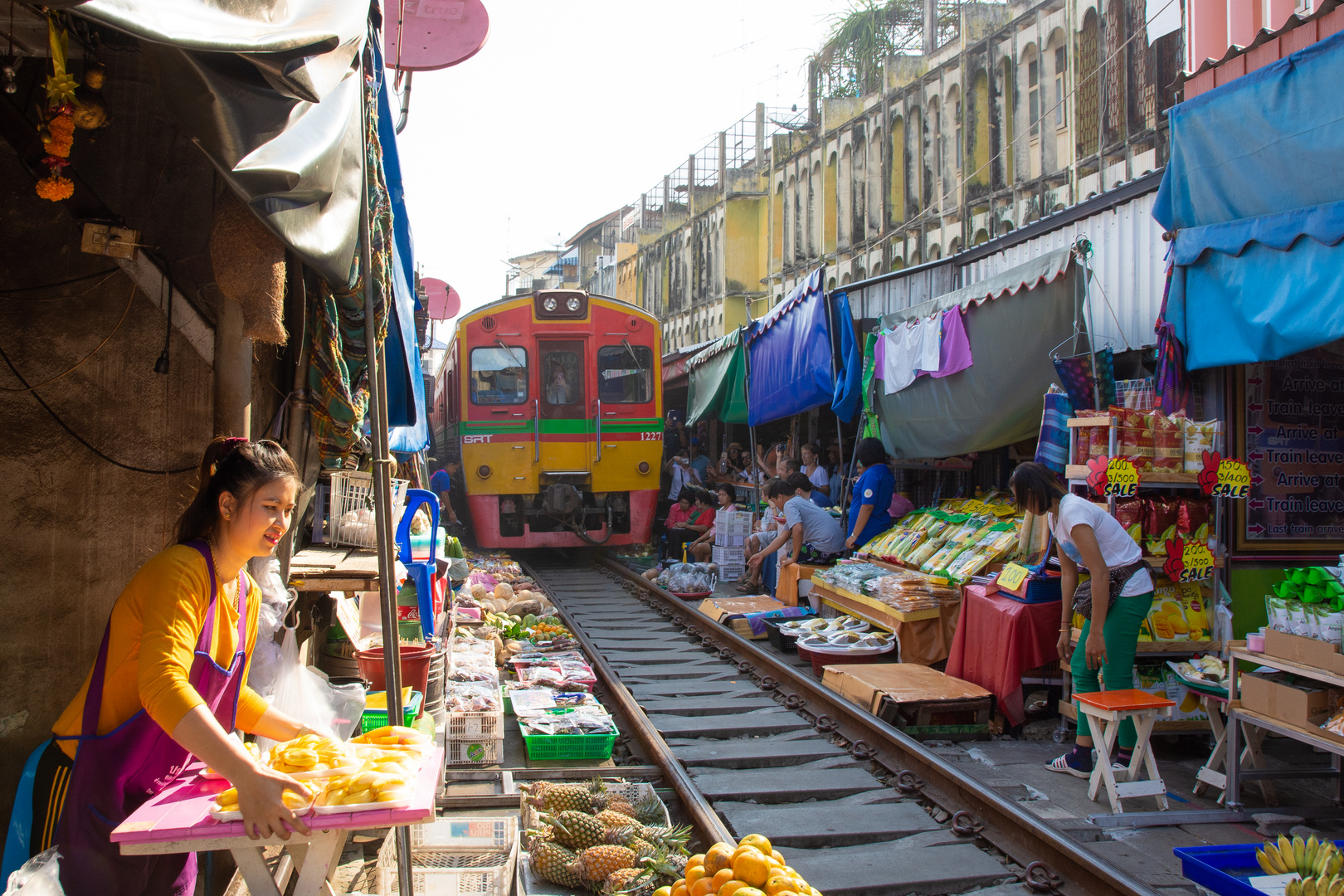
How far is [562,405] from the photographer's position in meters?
12.5

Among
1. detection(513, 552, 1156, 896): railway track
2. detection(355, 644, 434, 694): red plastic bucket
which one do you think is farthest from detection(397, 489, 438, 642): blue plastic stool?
detection(513, 552, 1156, 896): railway track

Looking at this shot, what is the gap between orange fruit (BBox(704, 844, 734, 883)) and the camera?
2.77 m

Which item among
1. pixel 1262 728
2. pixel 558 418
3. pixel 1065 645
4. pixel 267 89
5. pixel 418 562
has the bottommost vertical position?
pixel 1262 728

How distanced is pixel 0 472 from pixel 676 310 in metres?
24.5

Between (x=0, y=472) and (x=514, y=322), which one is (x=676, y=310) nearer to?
(x=514, y=322)

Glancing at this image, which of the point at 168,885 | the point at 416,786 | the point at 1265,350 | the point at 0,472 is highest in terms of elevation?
the point at 1265,350

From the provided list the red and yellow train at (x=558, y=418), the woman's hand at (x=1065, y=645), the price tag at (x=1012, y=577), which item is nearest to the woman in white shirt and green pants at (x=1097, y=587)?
the woman's hand at (x=1065, y=645)

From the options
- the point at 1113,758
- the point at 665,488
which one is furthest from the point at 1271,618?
the point at 665,488

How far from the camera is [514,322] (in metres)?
12.4

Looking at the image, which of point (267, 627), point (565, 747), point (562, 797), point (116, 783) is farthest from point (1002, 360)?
point (116, 783)

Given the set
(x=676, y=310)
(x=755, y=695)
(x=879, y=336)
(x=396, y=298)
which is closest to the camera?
(x=396, y=298)

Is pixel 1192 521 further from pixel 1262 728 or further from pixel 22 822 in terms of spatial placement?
pixel 22 822

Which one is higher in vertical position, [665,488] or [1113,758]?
[665,488]

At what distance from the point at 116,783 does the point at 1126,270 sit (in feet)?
20.9
